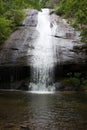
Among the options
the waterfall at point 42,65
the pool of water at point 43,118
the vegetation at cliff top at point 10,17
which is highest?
the vegetation at cliff top at point 10,17

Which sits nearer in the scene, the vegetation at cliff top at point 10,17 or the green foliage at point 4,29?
the green foliage at point 4,29

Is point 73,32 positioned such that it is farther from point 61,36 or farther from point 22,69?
point 22,69

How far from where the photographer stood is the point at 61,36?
25891mm

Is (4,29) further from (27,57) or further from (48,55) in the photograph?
(48,55)

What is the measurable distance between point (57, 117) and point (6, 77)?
14918 mm

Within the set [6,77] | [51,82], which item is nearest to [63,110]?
[51,82]

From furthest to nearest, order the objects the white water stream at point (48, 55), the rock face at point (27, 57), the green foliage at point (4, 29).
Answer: the green foliage at point (4, 29) < the rock face at point (27, 57) < the white water stream at point (48, 55)

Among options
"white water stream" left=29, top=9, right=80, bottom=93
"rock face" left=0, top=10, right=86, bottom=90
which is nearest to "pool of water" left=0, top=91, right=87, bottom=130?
"white water stream" left=29, top=9, right=80, bottom=93

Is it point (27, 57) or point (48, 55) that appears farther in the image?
point (48, 55)

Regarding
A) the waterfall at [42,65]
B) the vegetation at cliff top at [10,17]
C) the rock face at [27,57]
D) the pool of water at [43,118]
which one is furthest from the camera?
the vegetation at cliff top at [10,17]

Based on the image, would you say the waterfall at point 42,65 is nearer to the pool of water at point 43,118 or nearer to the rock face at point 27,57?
the rock face at point 27,57

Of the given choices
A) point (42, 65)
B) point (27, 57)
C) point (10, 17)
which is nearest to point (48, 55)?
point (42, 65)

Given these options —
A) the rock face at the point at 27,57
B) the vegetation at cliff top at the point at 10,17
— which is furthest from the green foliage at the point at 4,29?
the rock face at the point at 27,57

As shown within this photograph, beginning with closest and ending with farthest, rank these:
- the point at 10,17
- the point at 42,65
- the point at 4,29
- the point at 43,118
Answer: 1. the point at 43,118
2. the point at 42,65
3. the point at 4,29
4. the point at 10,17
